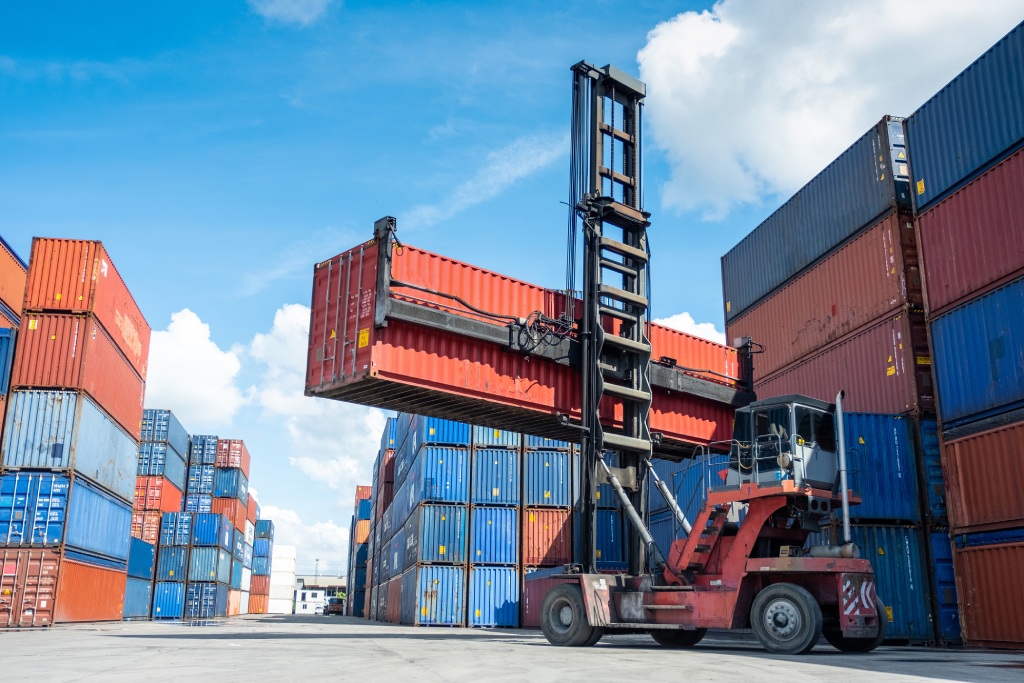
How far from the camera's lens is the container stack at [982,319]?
16016 millimetres

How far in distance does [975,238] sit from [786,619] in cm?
1017

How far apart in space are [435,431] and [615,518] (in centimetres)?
716

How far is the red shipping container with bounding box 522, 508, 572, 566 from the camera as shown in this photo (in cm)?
2875

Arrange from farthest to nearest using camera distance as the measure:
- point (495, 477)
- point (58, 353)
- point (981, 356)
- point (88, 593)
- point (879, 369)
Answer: point (495, 477)
point (88, 593)
point (58, 353)
point (879, 369)
point (981, 356)

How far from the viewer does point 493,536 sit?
2884 centimetres

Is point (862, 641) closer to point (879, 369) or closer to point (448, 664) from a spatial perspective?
point (448, 664)

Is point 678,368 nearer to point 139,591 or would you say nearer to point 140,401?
point 140,401

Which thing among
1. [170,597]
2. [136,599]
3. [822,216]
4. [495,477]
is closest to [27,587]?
[495,477]

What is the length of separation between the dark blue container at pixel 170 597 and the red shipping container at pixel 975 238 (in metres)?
43.6

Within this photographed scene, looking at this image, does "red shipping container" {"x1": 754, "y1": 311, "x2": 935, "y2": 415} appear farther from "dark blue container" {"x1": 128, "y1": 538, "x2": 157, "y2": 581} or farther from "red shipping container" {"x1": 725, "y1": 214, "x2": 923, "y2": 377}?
"dark blue container" {"x1": 128, "y1": 538, "x2": 157, "y2": 581}

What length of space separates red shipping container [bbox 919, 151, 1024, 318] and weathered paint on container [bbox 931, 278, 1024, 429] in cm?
Answer: 37

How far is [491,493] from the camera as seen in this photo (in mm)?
29172

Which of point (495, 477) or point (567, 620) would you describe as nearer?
point (567, 620)

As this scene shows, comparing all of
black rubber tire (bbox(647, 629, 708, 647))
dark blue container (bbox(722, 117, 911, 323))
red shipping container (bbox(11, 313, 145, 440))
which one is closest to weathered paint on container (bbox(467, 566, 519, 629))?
dark blue container (bbox(722, 117, 911, 323))
